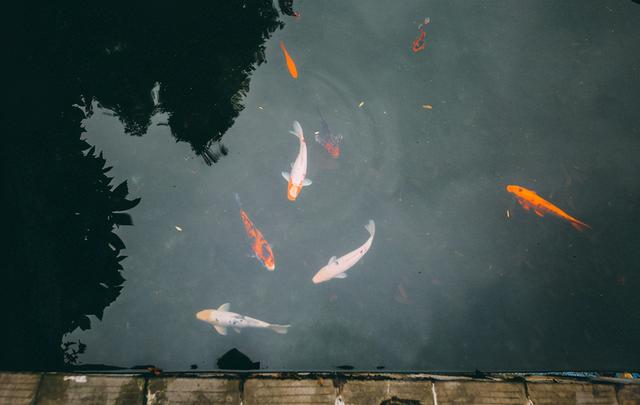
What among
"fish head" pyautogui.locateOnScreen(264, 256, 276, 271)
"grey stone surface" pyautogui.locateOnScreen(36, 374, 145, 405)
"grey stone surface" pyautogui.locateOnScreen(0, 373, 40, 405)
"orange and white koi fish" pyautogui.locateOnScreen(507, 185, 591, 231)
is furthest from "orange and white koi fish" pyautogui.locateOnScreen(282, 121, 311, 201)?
"grey stone surface" pyautogui.locateOnScreen(0, 373, 40, 405)

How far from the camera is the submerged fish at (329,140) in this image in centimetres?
A: 398

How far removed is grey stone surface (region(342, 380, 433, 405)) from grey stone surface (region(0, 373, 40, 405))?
2.31 meters

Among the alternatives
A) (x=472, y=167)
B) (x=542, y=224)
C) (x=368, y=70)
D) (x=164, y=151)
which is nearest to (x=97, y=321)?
(x=164, y=151)

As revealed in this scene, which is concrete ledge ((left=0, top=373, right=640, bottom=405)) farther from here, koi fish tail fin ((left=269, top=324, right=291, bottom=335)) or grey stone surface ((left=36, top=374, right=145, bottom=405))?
koi fish tail fin ((left=269, top=324, right=291, bottom=335))

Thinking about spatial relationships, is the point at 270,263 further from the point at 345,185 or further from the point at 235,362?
the point at 345,185

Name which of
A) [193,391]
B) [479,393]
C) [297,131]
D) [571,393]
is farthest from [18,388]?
[571,393]

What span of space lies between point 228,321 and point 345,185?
1.70 meters

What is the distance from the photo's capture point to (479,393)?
10.0 feet

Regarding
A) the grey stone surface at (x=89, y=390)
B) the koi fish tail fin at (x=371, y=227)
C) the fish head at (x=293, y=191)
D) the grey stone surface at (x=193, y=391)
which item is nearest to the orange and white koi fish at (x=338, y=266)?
the koi fish tail fin at (x=371, y=227)

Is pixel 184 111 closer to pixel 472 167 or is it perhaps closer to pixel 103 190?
pixel 103 190

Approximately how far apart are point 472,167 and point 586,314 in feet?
5.82

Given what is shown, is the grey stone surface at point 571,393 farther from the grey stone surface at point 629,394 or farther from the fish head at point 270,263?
the fish head at point 270,263

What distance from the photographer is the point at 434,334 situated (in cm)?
363

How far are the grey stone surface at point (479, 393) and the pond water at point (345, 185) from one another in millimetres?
513
